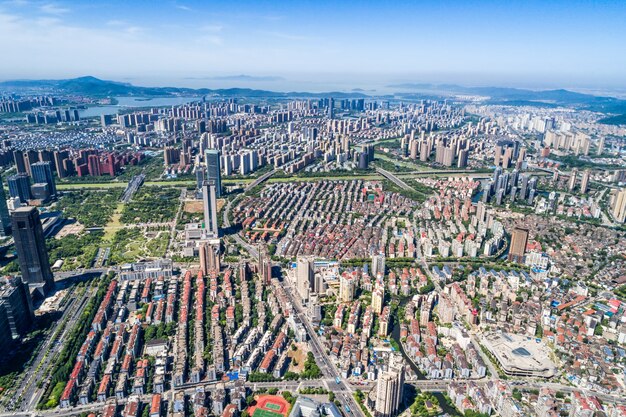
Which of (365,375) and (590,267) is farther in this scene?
(590,267)

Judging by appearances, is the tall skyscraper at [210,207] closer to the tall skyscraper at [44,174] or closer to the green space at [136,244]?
the green space at [136,244]

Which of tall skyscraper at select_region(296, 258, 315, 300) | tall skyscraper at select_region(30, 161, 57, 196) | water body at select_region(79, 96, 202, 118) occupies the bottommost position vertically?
tall skyscraper at select_region(296, 258, 315, 300)

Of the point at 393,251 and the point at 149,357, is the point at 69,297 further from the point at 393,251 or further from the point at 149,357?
the point at 393,251

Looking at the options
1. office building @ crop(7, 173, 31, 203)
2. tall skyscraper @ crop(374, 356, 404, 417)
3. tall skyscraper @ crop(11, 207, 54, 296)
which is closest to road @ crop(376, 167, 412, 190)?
tall skyscraper @ crop(374, 356, 404, 417)

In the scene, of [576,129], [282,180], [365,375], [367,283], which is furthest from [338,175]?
[576,129]

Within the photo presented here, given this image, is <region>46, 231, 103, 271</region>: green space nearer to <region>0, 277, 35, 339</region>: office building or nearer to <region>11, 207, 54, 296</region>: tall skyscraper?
<region>11, 207, 54, 296</region>: tall skyscraper

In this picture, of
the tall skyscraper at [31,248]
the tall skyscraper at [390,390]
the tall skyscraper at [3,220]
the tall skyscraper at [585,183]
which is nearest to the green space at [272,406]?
the tall skyscraper at [390,390]

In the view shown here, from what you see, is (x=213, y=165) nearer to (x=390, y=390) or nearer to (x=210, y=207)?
(x=210, y=207)

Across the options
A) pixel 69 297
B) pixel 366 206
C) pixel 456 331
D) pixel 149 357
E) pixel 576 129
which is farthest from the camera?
pixel 576 129
